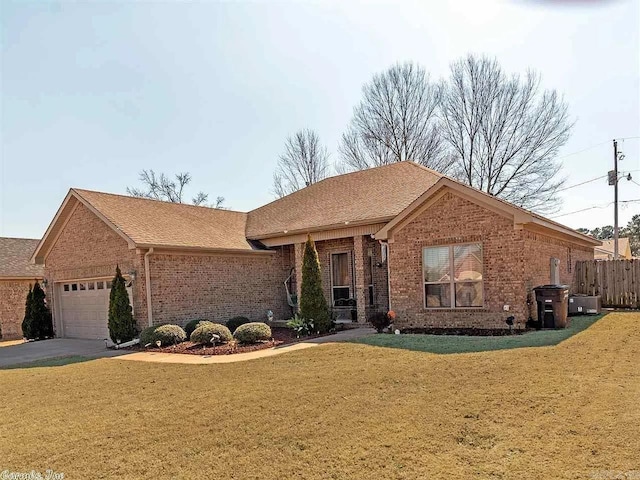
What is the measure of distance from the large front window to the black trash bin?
58.7 inches

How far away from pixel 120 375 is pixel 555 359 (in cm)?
812

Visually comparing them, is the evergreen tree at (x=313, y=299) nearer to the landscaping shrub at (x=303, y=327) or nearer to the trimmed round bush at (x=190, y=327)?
the landscaping shrub at (x=303, y=327)

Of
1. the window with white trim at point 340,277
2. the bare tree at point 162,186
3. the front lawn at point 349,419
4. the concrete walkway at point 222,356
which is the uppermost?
the bare tree at point 162,186

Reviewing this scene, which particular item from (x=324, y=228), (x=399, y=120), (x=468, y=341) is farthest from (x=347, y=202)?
(x=399, y=120)

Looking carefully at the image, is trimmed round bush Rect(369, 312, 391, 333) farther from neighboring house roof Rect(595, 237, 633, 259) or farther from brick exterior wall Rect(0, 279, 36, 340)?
neighboring house roof Rect(595, 237, 633, 259)

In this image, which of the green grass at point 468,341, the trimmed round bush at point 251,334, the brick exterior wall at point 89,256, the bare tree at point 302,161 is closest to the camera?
the green grass at point 468,341

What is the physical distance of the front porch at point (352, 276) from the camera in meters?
15.7

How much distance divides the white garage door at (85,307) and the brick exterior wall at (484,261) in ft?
33.8

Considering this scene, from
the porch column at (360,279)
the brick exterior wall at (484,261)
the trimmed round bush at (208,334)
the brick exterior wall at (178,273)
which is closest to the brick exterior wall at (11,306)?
the brick exterior wall at (178,273)

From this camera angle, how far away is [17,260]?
22.7 meters

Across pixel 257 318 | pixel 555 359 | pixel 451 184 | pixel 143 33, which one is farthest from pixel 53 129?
pixel 555 359

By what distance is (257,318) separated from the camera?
17.6 metres

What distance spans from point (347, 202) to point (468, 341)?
8790 mm

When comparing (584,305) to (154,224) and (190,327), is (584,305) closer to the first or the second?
(190,327)
